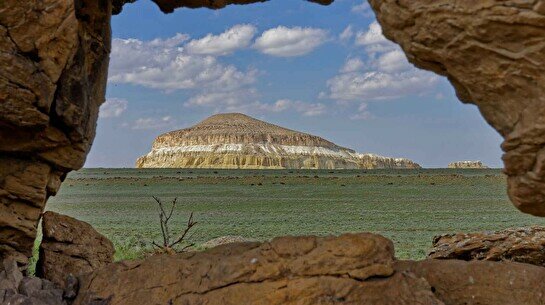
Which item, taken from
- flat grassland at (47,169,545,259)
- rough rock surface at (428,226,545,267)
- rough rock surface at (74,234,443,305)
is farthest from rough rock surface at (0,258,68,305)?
flat grassland at (47,169,545,259)

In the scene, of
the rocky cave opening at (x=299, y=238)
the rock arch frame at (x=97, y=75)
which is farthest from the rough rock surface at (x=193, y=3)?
the rocky cave opening at (x=299, y=238)

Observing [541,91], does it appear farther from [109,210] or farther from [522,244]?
[109,210]

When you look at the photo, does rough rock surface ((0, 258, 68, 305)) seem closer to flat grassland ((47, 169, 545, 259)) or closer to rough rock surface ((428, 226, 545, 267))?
rough rock surface ((428, 226, 545, 267))

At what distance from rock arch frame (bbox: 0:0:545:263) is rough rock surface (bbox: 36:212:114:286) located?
1.50 ft

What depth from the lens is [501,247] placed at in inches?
586

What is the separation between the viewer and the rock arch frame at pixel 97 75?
8414 millimetres

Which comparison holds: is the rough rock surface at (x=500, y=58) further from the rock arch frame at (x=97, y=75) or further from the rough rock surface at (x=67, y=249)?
the rough rock surface at (x=67, y=249)

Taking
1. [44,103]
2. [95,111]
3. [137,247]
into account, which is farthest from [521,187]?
[137,247]

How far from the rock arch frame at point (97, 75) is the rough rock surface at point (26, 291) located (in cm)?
201

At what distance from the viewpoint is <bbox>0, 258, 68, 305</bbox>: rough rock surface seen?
10.8 metres

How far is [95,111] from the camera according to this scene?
1450 cm

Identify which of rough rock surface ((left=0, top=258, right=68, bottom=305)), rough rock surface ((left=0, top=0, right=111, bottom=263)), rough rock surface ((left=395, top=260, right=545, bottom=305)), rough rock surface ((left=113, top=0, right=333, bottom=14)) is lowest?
rough rock surface ((left=0, top=258, right=68, bottom=305))

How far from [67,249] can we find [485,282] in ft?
28.0

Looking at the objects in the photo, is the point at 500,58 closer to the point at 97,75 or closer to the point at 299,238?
the point at 299,238
